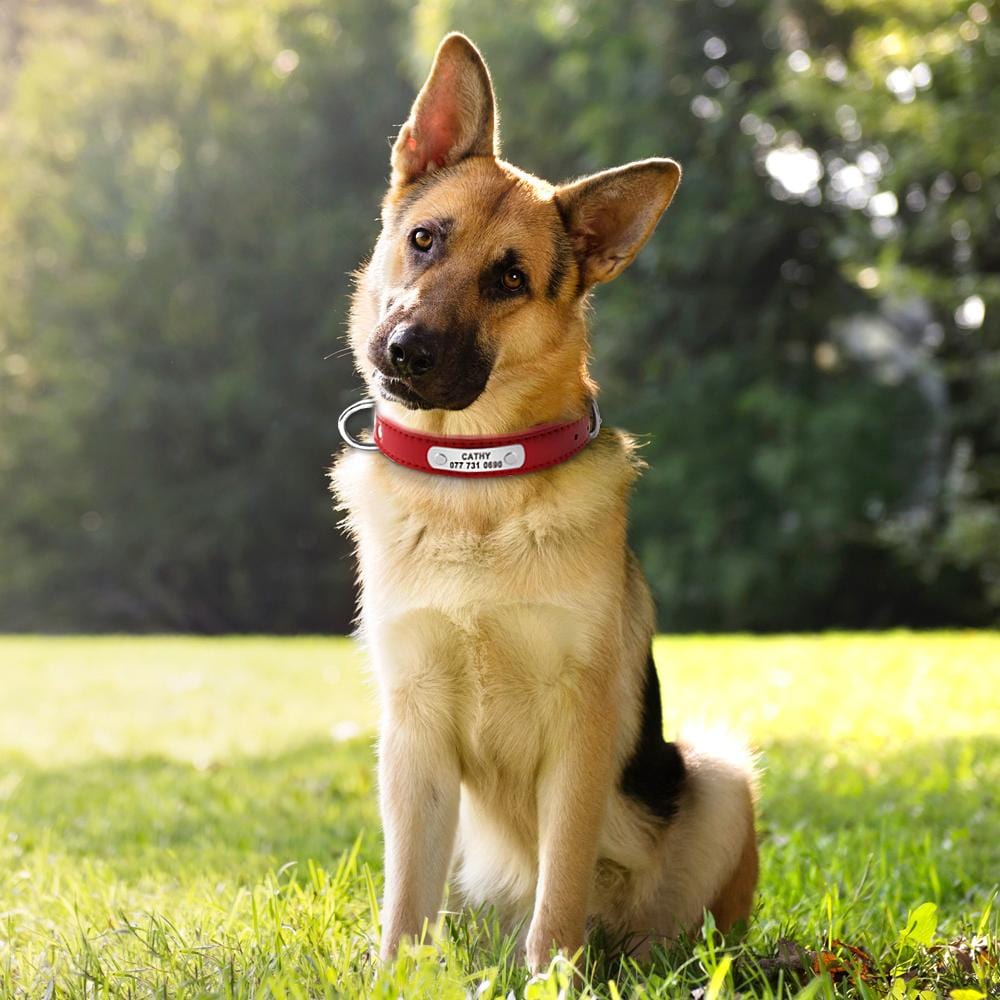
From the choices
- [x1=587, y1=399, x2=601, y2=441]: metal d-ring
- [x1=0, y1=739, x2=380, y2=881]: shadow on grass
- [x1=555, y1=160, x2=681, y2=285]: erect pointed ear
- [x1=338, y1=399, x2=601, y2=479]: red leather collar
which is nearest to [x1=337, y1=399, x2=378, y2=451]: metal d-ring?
[x1=338, y1=399, x2=601, y2=479]: red leather collar

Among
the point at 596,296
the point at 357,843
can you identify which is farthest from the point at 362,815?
the point at 596,296

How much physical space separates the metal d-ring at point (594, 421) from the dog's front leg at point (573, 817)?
2.27ft

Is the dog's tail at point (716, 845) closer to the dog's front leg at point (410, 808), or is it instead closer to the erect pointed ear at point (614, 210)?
the dog's front leg at point (410, 808)

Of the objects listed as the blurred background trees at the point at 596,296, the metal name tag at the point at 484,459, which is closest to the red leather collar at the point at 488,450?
the metal name tag at the point at 484,459

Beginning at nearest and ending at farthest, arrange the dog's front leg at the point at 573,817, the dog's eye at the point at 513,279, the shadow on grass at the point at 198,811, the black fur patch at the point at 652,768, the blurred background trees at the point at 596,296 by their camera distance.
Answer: the dog's front leg at the point at 573,817 < the dog's eye at the point at 513,279 < the black fur patch at the point at 652,768 < the shadow on grass at the point at 198,811 < the blurred background trees at the point at 596,296

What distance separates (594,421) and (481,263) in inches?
21.1

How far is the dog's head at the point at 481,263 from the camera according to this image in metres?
3.20

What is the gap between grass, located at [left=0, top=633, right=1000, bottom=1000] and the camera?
9.52 feet

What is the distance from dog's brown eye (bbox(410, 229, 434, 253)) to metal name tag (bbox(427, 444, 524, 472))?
579 millimetres

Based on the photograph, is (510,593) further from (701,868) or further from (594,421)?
(701,868)

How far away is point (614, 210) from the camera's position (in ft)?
11.5

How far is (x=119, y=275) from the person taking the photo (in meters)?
24.2

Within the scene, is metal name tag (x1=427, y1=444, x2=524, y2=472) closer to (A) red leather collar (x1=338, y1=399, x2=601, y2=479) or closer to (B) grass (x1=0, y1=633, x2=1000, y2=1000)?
(A) red leather collar (x1=338, y1=399, x2=601, y2=479)

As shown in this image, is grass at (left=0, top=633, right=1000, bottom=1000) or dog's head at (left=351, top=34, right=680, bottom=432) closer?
grass at (left=0, top=633, right=1000, bottom=1000)
